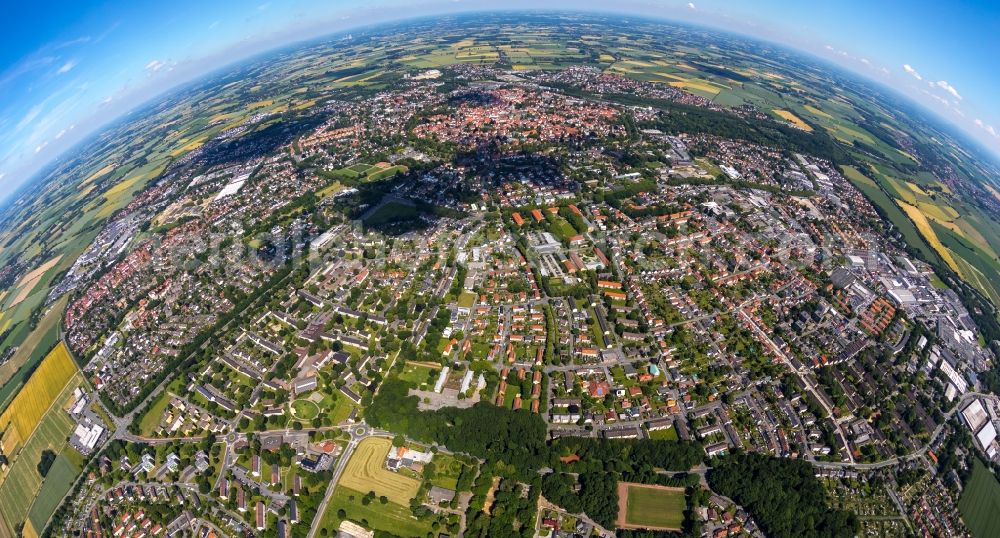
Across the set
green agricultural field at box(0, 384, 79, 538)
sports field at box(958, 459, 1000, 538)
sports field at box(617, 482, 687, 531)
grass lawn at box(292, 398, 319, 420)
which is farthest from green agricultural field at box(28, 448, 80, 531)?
sports field at box(958, 459, 1000, 538)

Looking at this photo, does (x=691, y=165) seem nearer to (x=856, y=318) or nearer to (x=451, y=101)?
(x=856, y=318)

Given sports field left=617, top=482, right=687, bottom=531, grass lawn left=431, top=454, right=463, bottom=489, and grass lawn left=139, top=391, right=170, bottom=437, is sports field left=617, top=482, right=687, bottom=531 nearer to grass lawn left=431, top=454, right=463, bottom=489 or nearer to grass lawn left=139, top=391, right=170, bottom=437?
grass lawn left=431, top=454, right=463, bottom=489

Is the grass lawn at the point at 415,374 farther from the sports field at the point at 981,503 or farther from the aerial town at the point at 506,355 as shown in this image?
the sports field at the point at 981,503

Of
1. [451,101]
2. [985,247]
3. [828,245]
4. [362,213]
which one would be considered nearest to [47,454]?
[362,213]

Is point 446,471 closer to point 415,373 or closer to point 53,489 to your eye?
point 415,373

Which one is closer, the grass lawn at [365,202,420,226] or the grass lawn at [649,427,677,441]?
the grass lawn at [649,427,677,441]

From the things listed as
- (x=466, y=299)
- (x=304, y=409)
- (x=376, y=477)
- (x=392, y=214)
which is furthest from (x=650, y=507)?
(x=392, y=214)

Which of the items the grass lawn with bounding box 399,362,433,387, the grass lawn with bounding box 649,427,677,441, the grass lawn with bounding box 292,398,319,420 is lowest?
the grass lawn with bounding box 649,427,677,441

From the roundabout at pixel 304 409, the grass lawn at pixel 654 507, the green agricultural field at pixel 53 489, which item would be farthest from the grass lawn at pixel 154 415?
the grass lawn at pixel 654 507
